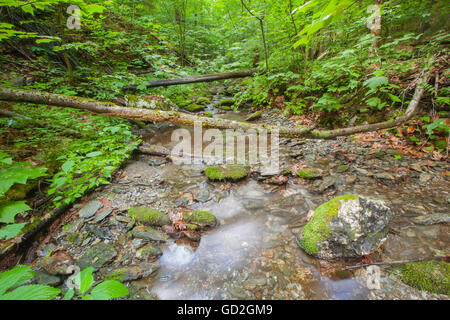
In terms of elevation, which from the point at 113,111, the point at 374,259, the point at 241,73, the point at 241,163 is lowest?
the point at 374,259

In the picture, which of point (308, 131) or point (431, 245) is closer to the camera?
point (431, 245)

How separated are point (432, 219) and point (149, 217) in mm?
3925

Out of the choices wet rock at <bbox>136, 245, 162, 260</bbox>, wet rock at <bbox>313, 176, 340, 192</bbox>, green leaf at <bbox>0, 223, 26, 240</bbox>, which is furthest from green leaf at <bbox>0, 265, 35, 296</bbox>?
wet rock at <bbox>313, 176, 340, 192</bbox>

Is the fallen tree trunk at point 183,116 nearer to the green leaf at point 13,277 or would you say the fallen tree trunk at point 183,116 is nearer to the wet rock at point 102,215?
the wet rock at point 102,215

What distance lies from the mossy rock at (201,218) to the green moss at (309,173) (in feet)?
6.61

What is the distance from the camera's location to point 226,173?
371 centimetres

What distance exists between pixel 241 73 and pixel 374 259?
8582 mm

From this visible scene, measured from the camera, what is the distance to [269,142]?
537cm

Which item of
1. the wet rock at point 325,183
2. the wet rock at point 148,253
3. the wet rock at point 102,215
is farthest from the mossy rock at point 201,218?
the wet rock at point 325,183

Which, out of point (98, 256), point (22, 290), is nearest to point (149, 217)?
point (98, 256)

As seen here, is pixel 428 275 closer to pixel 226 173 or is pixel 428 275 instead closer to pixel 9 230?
pixel 226 173

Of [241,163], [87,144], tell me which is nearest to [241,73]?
[241,163]

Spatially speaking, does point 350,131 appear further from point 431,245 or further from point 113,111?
point 113,111

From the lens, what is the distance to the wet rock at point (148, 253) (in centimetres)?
218
